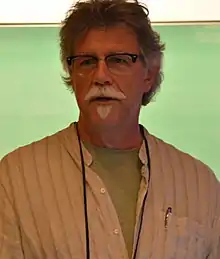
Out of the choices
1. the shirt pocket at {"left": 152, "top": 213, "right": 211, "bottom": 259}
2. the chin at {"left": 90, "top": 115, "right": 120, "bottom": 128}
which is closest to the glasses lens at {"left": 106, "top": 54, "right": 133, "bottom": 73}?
the chin at {"left": 90, "top": 115, "right": 120, "bottom": 128}

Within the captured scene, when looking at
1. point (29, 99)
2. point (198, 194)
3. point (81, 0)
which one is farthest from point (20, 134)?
point (198, 194)

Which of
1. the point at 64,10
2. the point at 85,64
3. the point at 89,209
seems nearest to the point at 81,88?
the point at 85,64

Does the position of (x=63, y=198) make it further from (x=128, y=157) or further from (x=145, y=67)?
(x=145, y=67)

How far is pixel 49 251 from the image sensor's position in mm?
1312

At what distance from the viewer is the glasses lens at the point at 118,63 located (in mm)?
1367

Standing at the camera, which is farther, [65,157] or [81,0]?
[81,0]

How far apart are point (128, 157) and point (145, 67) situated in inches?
8.1

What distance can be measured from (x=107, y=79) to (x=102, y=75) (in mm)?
14

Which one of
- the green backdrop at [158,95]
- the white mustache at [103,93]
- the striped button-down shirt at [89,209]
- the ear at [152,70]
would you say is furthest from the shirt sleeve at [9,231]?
the green backdrop at [158,95]

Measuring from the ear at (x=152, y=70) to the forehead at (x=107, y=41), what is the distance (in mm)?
73

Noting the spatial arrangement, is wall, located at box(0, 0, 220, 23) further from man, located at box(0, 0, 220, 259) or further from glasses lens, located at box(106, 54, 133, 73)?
glasses lens, located at box(106, 54, 133, 73)

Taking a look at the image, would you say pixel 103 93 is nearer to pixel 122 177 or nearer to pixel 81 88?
pixel 81 88

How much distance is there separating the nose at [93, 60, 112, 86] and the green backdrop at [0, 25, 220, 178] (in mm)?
760

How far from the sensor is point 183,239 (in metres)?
1.38
